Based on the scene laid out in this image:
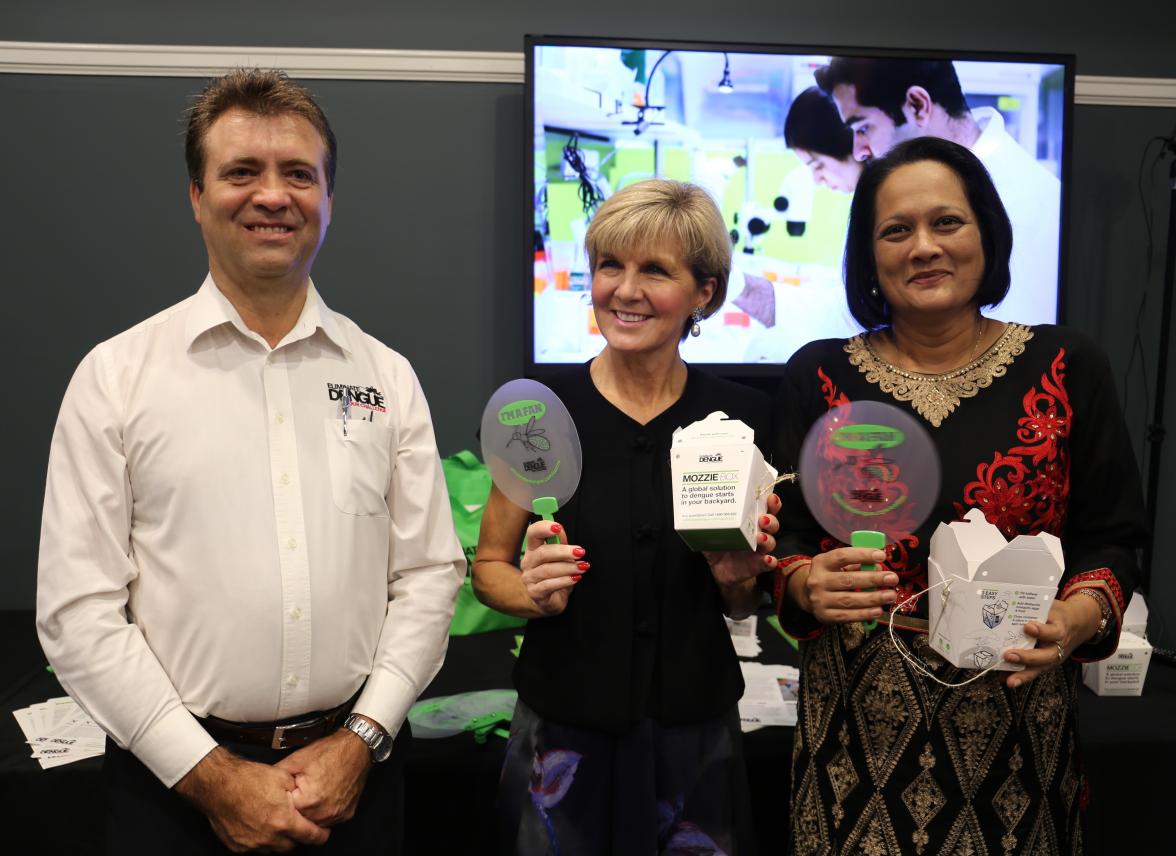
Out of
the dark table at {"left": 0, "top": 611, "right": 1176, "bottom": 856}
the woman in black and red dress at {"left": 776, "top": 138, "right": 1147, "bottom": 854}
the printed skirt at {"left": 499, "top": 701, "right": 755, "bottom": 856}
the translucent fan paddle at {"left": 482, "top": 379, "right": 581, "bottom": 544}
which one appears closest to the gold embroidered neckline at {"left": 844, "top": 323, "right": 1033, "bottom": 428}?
the woman in black and red dress at {"left": 776, "top": 138, "right": 1147, "bottom": 854}

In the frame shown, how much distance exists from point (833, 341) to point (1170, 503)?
107 inches

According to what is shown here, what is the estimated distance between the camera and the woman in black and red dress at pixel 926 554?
146 cm

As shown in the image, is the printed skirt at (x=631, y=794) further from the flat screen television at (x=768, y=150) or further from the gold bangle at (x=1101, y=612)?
the flat screen television at (x=768, y=150)

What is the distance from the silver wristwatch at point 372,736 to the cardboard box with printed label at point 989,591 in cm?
87

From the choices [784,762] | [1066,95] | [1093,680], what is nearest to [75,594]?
[784,762]

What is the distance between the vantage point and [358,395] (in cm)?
156

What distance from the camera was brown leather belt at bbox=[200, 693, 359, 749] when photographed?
4.60ft

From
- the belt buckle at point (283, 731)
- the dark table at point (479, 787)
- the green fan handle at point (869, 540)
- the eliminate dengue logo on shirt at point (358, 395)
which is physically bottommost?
the dark table at point (479, 787)

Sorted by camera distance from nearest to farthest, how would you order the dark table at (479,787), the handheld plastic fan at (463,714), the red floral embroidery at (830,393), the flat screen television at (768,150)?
the red floral embroidery at (830,393)
the dark table at (479,787)
the handheld plastic fan at (463,714)
the flat screen television at (768,150)

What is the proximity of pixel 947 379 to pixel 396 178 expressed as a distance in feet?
7.76

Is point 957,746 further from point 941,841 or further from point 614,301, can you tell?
point 614,301

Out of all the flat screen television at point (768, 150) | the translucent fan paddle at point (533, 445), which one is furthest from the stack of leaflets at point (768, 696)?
the flat screen television at point (768, 150)

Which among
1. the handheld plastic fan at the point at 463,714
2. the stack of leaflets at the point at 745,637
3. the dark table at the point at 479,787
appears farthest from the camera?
the stack of leaflets at the point at 745,637

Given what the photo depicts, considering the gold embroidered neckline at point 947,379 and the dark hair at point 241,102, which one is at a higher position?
the dark hair at point 241,102
